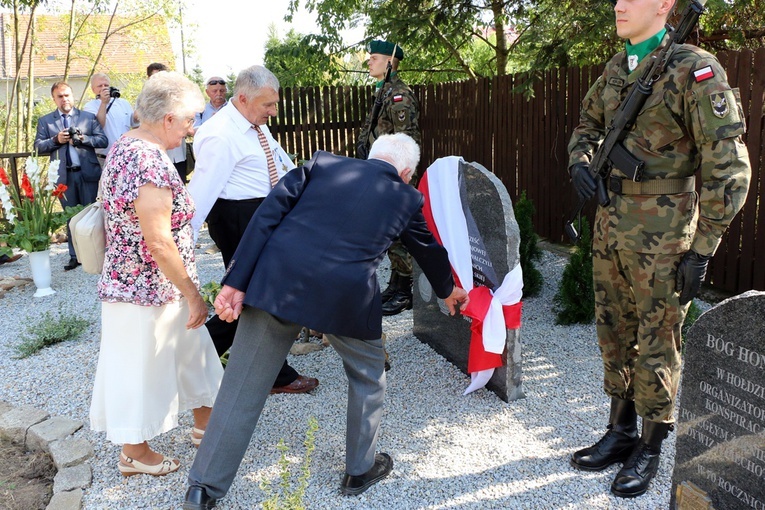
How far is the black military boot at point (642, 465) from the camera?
9.59ft

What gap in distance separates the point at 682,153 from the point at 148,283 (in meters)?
2.39

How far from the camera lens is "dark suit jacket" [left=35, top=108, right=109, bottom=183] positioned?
7.60 metres

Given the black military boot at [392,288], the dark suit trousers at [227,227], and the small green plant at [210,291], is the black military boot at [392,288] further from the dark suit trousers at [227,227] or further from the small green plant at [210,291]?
the dark suit trousers at [227,227]

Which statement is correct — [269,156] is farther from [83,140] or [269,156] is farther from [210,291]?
[83,140]

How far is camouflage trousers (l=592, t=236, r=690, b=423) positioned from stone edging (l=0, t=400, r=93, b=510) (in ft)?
8.60

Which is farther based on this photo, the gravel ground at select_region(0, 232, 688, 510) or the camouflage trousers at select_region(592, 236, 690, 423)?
the gravel ground at select_region(0, 232, 688, 510)

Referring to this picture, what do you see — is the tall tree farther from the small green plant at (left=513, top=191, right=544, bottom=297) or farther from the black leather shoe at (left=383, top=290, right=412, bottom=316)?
the black leather shoe at (left=383, top=290, right=412, bottom=316)

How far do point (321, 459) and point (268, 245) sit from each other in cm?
128

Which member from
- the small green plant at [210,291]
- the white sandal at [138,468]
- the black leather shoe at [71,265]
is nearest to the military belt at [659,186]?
the white sandal at [138,468]

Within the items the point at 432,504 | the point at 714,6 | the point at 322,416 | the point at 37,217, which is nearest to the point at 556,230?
the point at 714,6

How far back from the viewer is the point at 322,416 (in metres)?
3.84

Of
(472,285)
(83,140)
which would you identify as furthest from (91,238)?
(83,140)

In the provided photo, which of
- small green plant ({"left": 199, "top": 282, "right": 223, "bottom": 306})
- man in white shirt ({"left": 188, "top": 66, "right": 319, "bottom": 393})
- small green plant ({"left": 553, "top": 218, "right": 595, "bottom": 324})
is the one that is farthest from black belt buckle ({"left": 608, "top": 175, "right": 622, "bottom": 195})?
small green plant ({"left": 199, "top": 282, "right": 223, "bottom": 306})

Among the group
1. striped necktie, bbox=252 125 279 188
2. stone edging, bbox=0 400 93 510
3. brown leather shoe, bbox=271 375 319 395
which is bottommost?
stone edging, bbox=0 400 93 510
